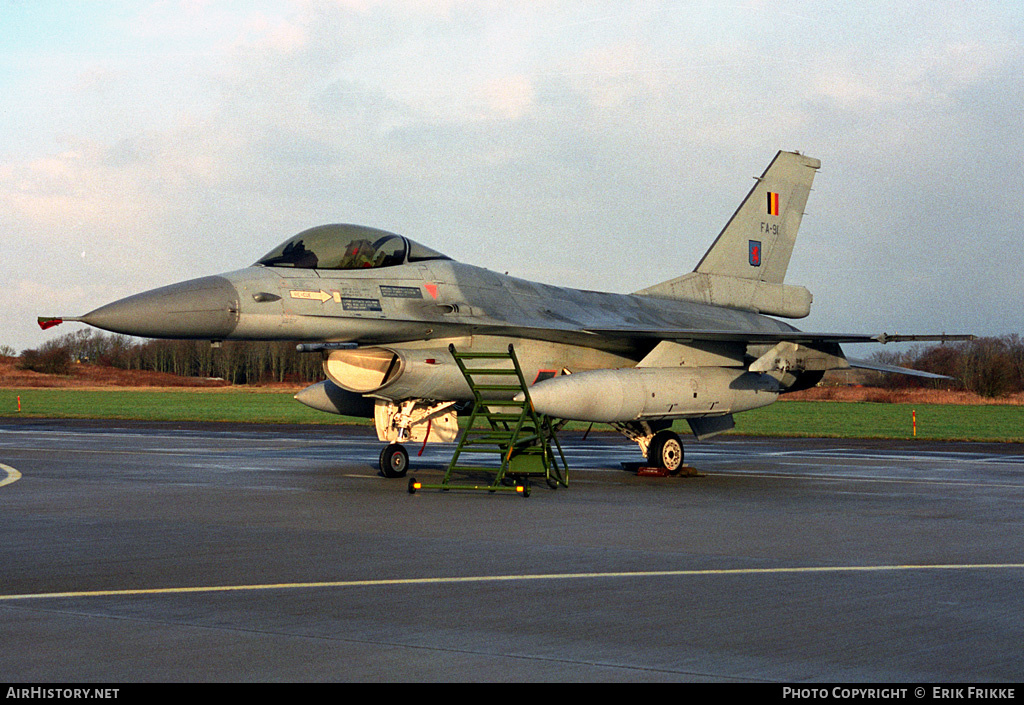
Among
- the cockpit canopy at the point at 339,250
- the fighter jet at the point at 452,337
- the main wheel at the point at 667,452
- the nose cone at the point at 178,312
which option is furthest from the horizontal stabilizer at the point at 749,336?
the nose cone at the point at 178,312

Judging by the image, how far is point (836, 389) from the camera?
255 ft

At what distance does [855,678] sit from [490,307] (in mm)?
12247


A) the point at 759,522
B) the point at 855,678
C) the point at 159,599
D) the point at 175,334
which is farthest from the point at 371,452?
the point at 855,678

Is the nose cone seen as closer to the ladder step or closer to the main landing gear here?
the ladder step

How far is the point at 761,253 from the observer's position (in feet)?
72.2

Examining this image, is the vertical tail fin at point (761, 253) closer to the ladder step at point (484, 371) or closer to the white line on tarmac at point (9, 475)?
the ladder step at point (484, 371)

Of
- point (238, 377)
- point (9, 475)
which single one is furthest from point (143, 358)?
point (9, 475)

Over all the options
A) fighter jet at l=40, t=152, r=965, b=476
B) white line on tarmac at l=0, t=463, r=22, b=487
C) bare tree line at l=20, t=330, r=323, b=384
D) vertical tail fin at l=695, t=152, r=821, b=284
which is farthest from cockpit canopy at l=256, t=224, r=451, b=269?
bare tree line at l=20, t=330, r=323, b=384

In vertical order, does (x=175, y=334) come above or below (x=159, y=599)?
above

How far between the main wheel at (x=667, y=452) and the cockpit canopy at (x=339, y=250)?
5.12 meters

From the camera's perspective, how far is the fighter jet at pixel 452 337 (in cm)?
1475

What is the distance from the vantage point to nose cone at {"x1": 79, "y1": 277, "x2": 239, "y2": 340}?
45.5ft
